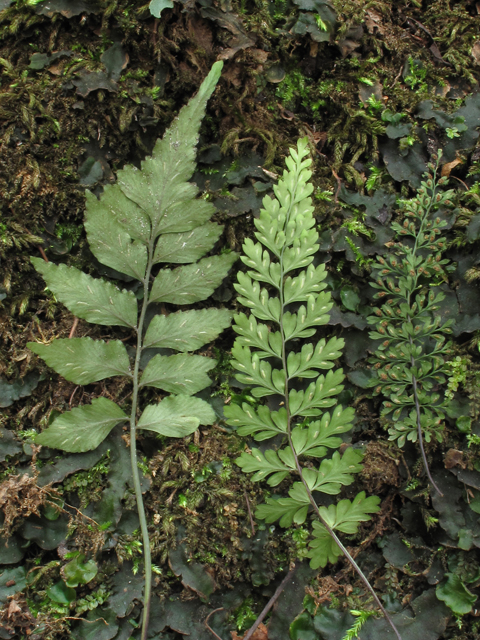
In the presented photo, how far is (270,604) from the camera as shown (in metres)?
2.06

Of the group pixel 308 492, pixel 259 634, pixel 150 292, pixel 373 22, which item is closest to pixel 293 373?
pixel 308 492

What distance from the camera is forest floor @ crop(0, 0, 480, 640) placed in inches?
81.8

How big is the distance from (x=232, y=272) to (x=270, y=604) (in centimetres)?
153

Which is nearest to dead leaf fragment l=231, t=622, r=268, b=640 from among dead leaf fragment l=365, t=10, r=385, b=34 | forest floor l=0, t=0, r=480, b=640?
forest floor l=0, t=0, r=480, b=640

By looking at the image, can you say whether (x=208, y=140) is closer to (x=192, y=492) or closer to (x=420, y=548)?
(x=192, y=492)

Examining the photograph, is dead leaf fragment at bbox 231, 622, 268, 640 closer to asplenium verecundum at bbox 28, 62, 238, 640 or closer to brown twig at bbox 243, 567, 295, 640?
brown twig at bbox 243, 567, 295, 640

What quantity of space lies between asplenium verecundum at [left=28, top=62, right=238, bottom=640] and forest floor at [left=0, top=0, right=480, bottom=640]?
0.48ft

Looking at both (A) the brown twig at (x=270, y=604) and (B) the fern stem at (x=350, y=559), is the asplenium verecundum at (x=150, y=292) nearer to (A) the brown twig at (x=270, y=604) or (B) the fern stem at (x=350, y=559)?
(B) the fern stem at (x=350, y=559)

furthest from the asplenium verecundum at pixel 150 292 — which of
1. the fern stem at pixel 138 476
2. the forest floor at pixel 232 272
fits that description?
the forest floor at pixel 232 272

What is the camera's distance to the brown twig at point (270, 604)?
6.58 ft

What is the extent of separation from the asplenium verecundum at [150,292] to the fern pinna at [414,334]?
30.4 inches

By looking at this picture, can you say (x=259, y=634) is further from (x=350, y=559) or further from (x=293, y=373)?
(x=293, y=373)

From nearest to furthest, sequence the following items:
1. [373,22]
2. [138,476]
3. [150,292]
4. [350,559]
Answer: [350,559], [138,476], [150,292], [373,22]

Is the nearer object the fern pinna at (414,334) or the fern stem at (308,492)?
the fern stem at (308,492)
